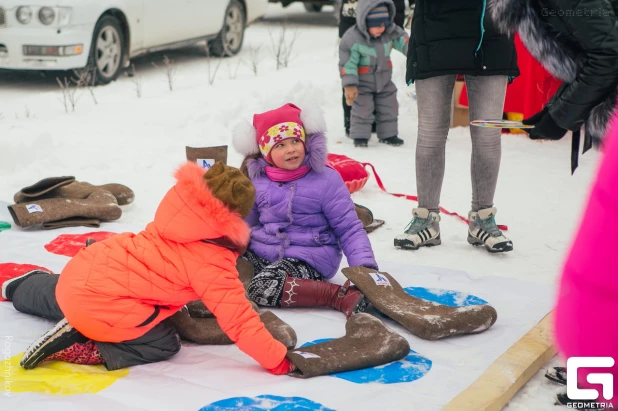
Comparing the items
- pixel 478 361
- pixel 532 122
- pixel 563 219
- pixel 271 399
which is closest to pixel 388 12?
pixel 563 219

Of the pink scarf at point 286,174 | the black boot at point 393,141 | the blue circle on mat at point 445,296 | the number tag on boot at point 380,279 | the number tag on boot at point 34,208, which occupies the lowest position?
the blue circle on mat at point 445,296

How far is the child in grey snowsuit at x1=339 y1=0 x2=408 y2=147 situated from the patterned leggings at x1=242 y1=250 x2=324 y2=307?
2788 mm

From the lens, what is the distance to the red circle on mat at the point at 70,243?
3.81 metres

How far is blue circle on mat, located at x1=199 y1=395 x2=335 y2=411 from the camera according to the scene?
7.84ft

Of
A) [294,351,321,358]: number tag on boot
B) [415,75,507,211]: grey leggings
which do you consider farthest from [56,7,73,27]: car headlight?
[294,351,321,358]: number tag on boot

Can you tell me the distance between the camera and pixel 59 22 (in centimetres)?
689

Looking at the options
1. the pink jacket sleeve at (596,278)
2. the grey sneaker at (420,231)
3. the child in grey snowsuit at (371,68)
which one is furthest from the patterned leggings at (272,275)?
the child in grey snowsuit at (371,68)

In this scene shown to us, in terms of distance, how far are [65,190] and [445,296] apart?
2257 millimetres

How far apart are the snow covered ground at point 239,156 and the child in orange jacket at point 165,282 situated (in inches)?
37.5

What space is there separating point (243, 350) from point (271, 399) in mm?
202

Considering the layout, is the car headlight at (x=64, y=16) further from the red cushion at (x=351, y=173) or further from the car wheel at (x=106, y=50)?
the red cushion at (x=351, y=173)

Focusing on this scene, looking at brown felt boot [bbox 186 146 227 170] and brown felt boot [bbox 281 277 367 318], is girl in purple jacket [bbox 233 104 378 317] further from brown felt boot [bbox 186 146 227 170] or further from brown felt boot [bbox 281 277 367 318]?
brown felt boot [bbox 186 146 227 170]

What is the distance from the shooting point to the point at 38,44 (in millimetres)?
6859

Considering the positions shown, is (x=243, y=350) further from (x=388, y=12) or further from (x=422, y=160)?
(x=388, y=12)
